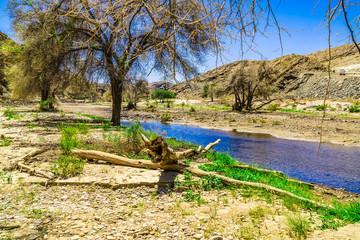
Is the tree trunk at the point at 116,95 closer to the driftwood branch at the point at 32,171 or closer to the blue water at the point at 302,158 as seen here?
the blue water at the point at 302,158

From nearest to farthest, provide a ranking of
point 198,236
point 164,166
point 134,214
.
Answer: point 198,236 < point 134,214 < point 164,166

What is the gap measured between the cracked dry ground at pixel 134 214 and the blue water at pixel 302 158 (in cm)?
367

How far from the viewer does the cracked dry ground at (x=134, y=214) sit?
2.85 m

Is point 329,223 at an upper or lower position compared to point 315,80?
lower

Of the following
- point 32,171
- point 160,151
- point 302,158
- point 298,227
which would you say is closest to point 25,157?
point 32,171

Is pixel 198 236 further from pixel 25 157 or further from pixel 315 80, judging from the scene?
pixel 315 80

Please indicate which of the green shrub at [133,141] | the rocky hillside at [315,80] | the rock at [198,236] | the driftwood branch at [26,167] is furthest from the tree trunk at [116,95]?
the rocky hillside at [315,80]

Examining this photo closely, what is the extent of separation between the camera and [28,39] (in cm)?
1124

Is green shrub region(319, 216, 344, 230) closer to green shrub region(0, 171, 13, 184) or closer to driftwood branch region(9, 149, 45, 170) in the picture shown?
green shrub region(0, 171, 13, 184)

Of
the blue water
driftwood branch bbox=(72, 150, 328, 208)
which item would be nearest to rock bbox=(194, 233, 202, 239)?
driftwood branch bbox=(72, 150, 328, 208)

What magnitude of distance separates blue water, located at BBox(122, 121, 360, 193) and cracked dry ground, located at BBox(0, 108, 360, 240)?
3675 millimetres

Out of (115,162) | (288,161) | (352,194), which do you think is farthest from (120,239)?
(288,161)

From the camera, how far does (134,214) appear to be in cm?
346

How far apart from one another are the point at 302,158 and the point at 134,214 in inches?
307
